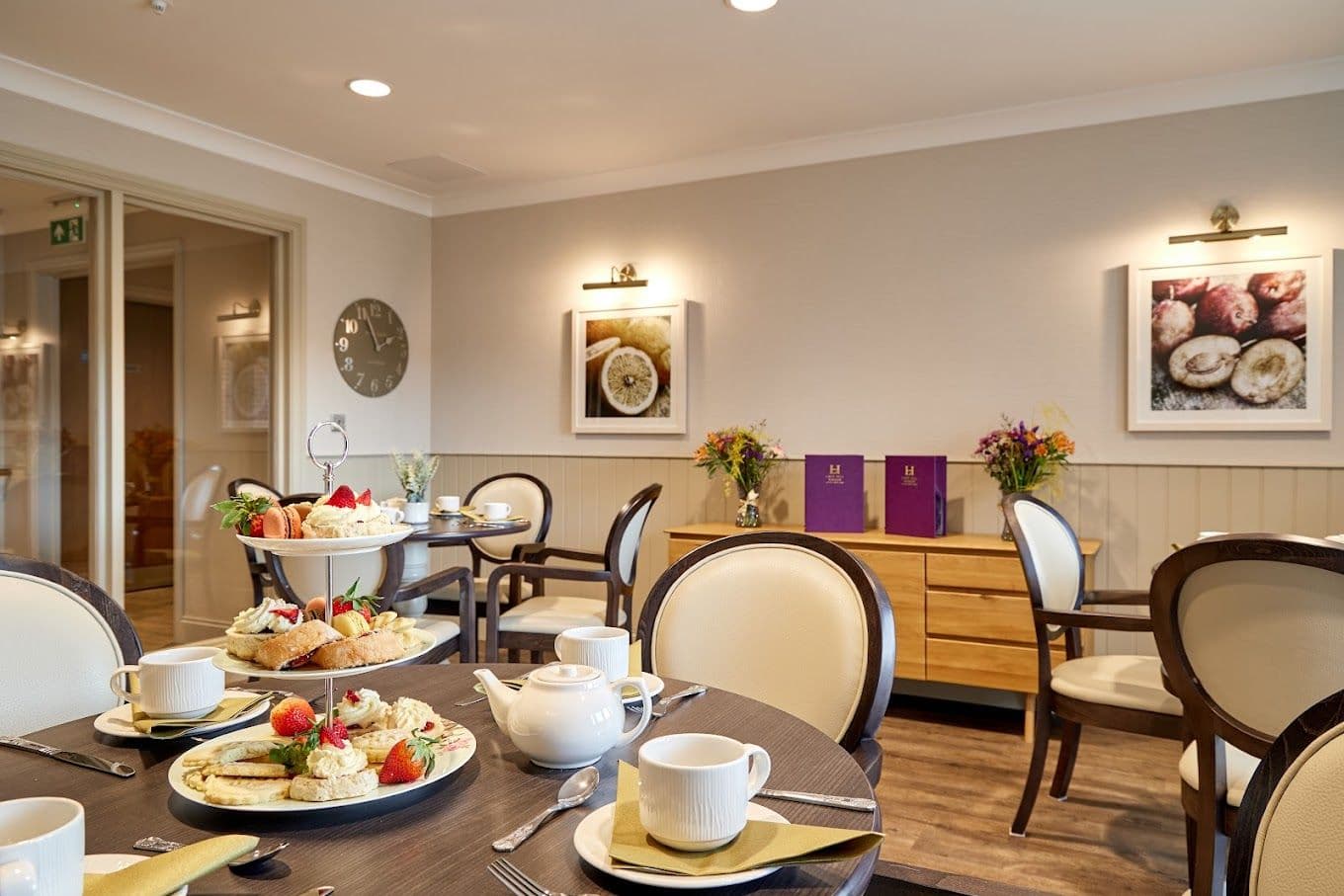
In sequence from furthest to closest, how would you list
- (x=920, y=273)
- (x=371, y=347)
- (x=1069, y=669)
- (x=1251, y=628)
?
(x=371, y=347), (x=920, y=273), (x=1069, y=669), (x=1251, y=628)

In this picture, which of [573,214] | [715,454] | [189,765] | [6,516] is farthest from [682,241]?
[189,765]

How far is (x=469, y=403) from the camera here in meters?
5.60

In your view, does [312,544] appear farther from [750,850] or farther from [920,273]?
[920,273]

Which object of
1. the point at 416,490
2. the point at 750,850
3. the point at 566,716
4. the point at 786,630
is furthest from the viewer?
the point at 416,490

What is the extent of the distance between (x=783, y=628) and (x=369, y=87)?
3243mm

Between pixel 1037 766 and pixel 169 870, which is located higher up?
pixel 169 870

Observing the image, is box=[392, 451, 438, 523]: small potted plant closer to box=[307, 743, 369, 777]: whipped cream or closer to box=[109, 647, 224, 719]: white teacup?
box=[109, 647, 224, 719]: white teacup

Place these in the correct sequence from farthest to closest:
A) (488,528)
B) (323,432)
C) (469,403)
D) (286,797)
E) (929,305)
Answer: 1. (469,403)
2. (323,432)
3. (929,305)
4. (488,528)
5. (286,797)

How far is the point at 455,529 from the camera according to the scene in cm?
341

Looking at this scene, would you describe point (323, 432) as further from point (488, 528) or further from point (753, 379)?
point (753, 379)

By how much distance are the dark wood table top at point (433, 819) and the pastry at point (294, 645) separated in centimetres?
16

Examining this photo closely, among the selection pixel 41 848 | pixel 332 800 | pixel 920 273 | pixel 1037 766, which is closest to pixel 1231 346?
pixel 920 273

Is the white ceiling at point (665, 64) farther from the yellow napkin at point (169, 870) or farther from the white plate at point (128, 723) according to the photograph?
the yellow napkin at point (169, 870)

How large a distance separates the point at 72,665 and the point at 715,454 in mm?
3211
